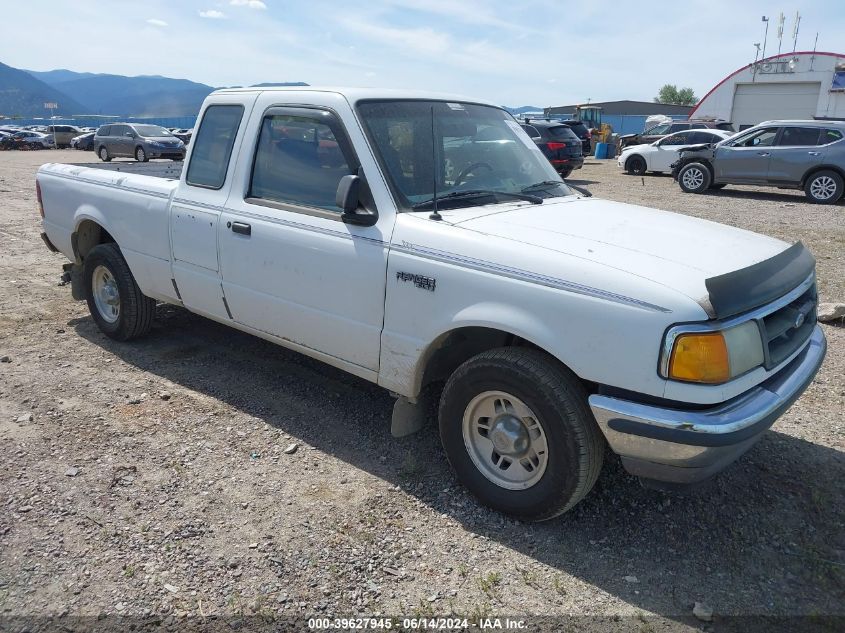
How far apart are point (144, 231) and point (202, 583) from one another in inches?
115

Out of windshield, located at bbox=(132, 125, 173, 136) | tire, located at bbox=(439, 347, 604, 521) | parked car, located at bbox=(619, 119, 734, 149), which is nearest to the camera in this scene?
tire, located at bbox=(439, 347, 604, 521)

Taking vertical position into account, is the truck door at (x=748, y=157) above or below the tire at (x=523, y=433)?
above

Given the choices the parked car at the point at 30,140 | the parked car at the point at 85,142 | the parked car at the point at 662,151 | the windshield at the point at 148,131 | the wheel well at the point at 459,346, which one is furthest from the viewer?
the parked car at the point at 30,140

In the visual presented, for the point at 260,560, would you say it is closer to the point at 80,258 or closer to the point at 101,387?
the point at 101,387

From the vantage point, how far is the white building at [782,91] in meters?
40.7

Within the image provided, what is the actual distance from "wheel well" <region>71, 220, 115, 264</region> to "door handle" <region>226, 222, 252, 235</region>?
6.56ft

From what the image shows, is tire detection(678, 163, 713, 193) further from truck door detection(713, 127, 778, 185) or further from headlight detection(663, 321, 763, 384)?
headlight detection(663, 321, 763, 384)

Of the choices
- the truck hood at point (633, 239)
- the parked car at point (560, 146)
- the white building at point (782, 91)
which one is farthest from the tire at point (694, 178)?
the white building at point (782, 91)

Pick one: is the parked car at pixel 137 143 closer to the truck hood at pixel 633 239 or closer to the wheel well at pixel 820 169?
the wheel well at pixel 820 169

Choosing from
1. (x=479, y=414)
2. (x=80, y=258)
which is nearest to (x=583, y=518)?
(x=479, y=414)

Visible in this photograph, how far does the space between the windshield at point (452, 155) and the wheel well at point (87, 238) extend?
3080mm

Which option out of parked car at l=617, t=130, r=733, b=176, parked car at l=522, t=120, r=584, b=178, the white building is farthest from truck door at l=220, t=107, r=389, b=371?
the white building

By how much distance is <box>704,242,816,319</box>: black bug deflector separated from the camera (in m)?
2.55

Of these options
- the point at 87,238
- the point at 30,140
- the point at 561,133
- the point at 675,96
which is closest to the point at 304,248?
the point at 87,238
